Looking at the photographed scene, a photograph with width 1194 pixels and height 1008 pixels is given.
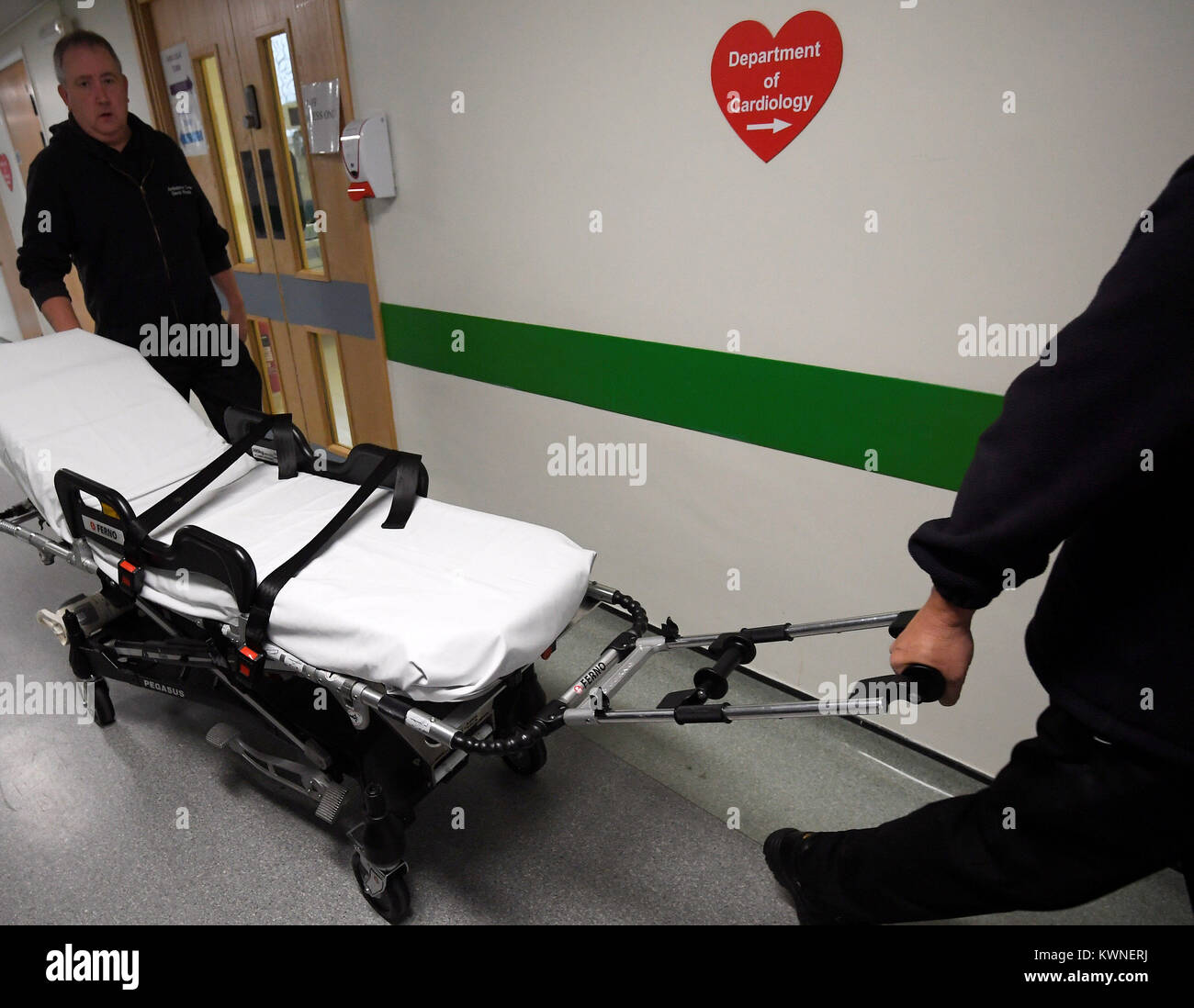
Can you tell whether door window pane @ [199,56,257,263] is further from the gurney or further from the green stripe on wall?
the gurney

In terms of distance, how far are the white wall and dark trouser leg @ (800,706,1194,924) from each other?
0.69m

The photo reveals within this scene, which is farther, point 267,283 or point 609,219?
point 267,283

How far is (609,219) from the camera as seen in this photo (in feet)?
6.98

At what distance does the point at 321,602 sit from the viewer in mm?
1330

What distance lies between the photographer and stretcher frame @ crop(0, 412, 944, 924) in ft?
4.04

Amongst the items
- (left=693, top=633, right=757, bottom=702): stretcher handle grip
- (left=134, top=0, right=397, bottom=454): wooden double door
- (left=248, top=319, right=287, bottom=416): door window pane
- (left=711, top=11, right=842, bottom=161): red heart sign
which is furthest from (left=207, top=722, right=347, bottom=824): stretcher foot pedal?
(left=248, top=319, right=287, bottom=416): door window pane

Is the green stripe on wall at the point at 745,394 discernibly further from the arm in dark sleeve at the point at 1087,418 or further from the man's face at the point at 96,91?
the man's face at the point at 96,91

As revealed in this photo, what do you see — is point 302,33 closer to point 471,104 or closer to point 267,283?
point 471,104

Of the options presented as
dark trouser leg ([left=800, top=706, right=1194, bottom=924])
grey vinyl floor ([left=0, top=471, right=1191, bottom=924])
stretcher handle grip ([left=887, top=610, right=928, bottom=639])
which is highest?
stretcher handle grip ([left=887, top=610, right=928, bottom=639])

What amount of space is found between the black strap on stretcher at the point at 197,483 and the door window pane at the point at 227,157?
2.33 meters

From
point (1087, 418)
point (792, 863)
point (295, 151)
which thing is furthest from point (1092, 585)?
point (295, 151)

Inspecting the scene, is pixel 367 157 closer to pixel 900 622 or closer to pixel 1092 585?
pixel 900 622
